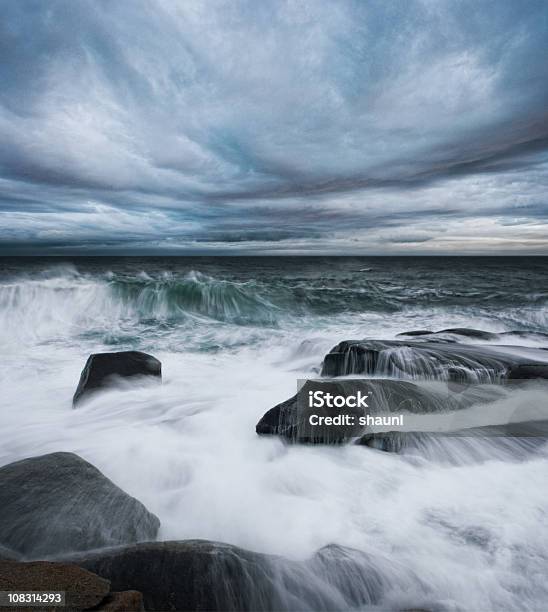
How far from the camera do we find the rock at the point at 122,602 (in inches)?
62.2

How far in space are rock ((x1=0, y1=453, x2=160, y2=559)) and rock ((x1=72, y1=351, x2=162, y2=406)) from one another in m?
3.00

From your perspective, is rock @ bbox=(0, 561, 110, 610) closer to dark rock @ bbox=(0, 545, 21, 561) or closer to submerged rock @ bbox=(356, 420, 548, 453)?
dark rock @ bbox=(0, 545, 21, 561)

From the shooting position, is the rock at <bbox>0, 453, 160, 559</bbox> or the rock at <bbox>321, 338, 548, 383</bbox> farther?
the rock at <bbox>321, 338, 548, 383</bbox>

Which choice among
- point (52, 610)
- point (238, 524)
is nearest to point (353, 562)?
point (238, 524)

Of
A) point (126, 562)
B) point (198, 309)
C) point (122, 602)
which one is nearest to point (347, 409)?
point (126, 562)

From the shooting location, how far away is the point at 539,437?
13.4ft

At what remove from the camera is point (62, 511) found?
2490 mm

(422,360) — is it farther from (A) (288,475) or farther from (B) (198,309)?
(B) (198,309)

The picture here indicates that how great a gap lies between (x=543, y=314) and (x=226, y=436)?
1688cm

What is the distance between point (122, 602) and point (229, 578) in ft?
1.95

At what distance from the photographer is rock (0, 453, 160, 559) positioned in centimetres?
232

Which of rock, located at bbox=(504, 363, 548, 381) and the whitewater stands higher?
rock, located at bbox=(504, 363, 548, 381)

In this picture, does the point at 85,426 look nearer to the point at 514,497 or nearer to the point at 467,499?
the point at 467,499

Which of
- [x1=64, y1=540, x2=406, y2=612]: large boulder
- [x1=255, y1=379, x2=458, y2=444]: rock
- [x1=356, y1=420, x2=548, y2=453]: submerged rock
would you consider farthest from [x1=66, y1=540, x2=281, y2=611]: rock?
[x1=356, y1=420, x2=548, y2=453]: submerged rock
